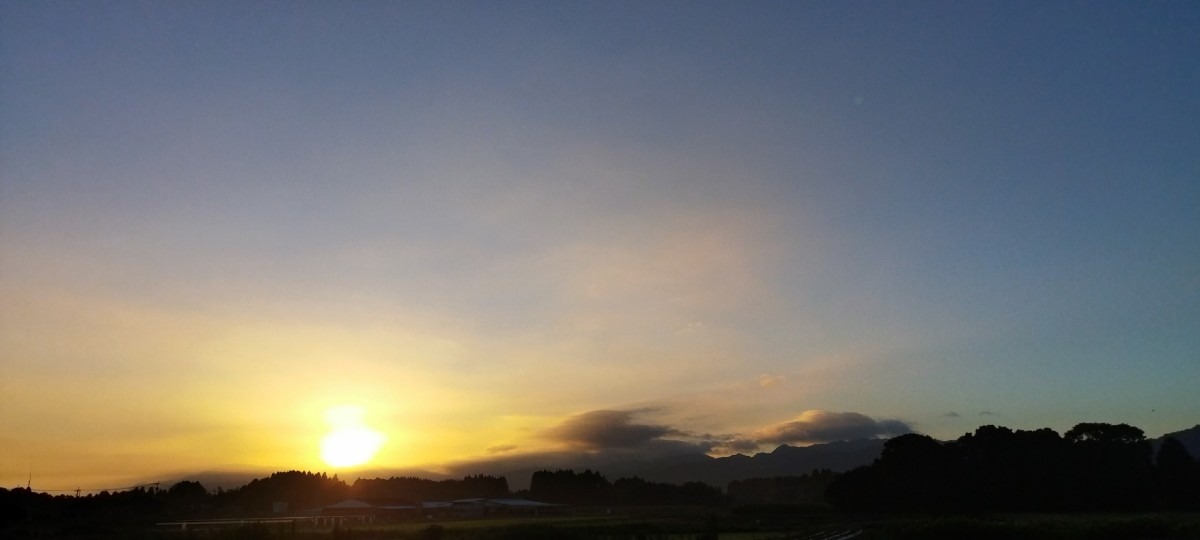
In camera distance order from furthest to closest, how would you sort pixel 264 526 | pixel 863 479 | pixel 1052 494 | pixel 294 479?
1. pixel 294 479
2. pixel 863 479
3. pixel 1052 494
4. pixel 264 526

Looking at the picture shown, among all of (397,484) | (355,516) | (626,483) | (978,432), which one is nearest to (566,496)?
(626,483)

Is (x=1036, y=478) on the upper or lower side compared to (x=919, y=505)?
upper

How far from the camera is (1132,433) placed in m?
90.9

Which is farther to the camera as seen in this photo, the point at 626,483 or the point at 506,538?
the point at 626,483

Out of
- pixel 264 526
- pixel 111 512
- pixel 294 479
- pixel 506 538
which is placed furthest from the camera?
pixel 294 479

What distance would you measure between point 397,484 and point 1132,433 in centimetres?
15475

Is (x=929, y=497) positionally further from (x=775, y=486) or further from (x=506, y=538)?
(x=775, y=486)

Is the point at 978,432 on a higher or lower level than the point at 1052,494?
higher

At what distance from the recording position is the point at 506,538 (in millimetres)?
48562

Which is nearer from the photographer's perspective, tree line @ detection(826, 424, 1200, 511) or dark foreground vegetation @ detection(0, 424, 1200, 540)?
dark foreground vegetation @ detection(0, 424, 1200, 540)

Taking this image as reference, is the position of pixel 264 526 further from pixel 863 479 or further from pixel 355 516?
pixel 863 479

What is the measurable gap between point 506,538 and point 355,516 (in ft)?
171

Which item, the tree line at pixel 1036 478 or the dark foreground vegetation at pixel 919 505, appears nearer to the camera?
the dark foreground vegetation at pixel 919 505

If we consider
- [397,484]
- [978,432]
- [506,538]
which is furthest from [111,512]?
[397,484]
